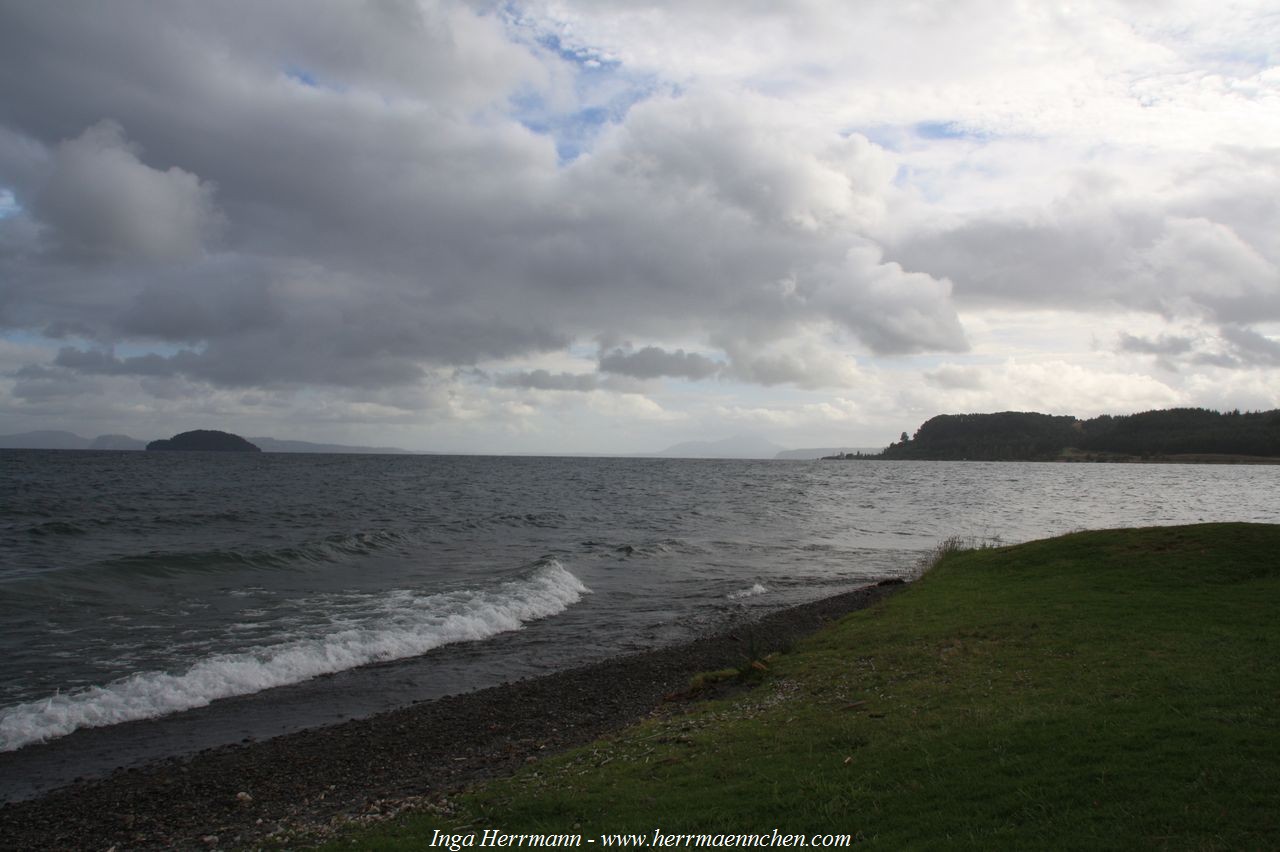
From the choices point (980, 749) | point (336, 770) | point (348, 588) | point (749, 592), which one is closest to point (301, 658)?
point (336, 770)

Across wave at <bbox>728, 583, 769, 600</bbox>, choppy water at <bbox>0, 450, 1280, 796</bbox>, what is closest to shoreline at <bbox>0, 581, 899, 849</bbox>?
choppy water at <bbox>0, 450, 1280, 796</bbox>

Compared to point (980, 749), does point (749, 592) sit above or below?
below

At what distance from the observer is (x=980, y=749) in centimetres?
922

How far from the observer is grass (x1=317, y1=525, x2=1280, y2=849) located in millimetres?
7367

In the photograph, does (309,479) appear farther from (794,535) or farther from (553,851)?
(553,851)

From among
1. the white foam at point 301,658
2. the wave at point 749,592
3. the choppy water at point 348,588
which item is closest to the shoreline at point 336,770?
the choppy water at point 348,588

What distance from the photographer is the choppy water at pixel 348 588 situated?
1661 cm

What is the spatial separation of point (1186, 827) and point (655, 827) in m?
5.13

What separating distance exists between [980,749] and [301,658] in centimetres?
1676

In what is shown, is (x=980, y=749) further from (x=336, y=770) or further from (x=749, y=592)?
(x=749, y=592)

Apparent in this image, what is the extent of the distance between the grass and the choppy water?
8.22m

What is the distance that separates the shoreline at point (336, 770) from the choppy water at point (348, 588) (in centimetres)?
158

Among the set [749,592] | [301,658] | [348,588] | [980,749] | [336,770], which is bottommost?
[749,592]

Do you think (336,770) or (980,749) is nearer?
(980,749)
